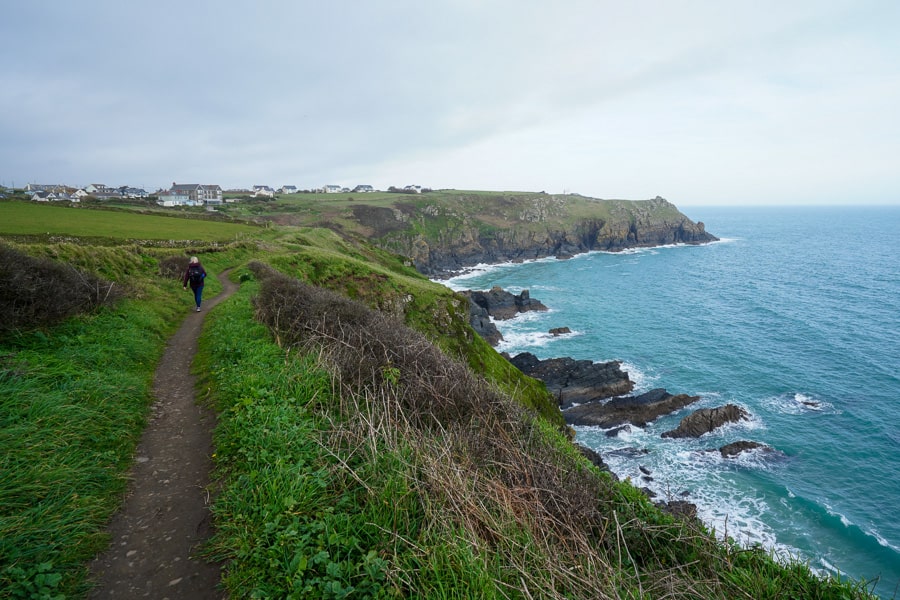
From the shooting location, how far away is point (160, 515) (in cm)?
514

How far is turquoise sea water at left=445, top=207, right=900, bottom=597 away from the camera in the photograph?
64.8 feet

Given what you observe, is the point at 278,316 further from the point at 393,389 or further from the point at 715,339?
the point at 715,339

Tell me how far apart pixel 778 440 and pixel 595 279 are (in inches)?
2345

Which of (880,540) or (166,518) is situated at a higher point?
(166,518)

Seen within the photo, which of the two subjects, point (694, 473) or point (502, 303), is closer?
point (694, 473)

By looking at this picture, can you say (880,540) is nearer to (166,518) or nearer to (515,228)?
(166,518)

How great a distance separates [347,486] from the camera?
528 cm

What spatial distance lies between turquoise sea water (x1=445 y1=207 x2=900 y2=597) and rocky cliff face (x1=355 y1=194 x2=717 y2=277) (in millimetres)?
29074

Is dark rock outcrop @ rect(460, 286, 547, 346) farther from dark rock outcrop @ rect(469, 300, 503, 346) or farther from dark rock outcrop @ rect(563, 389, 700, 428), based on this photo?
dark rock outcrop @ rect(563, 389, 700, 428)

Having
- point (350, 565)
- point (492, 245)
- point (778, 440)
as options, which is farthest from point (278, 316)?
point (492, 245)

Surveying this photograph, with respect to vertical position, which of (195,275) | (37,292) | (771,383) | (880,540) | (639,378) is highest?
(37,292)

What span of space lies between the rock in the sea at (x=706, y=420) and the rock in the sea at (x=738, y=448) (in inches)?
81.5

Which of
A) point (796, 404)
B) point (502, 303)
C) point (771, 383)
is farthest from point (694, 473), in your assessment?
point (502, 303)

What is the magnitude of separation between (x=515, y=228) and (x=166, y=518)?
124672mm
